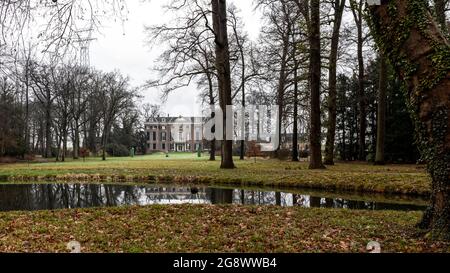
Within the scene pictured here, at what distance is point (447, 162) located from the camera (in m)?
5.07

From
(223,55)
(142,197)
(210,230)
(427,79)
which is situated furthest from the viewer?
(223,55)

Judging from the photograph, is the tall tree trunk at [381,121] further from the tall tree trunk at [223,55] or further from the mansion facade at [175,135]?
the mansion facade at [175,135]

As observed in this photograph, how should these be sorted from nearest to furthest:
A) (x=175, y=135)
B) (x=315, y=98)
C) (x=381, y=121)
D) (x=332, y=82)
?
1. (x=315, y=98)
2. (x=381, y=121)
3. (x=332, y=82)
4. (x=175, y=135)

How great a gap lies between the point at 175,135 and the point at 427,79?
103018mm

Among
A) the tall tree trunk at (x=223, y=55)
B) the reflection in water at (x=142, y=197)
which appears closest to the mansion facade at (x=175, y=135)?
the tall tree trunk at (x=223, y=55)

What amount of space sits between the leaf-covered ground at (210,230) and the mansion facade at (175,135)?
314ft

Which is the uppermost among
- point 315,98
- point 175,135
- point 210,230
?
point 315,98

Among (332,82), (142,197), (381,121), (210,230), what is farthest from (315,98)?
(210,230)

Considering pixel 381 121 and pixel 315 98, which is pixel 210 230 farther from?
pixel 381 121

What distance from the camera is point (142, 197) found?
13469 millimetres

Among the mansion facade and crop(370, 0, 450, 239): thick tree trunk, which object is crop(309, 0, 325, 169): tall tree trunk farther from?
the mansion facade

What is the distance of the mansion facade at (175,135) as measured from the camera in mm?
104787

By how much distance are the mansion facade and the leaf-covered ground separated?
314 feet
